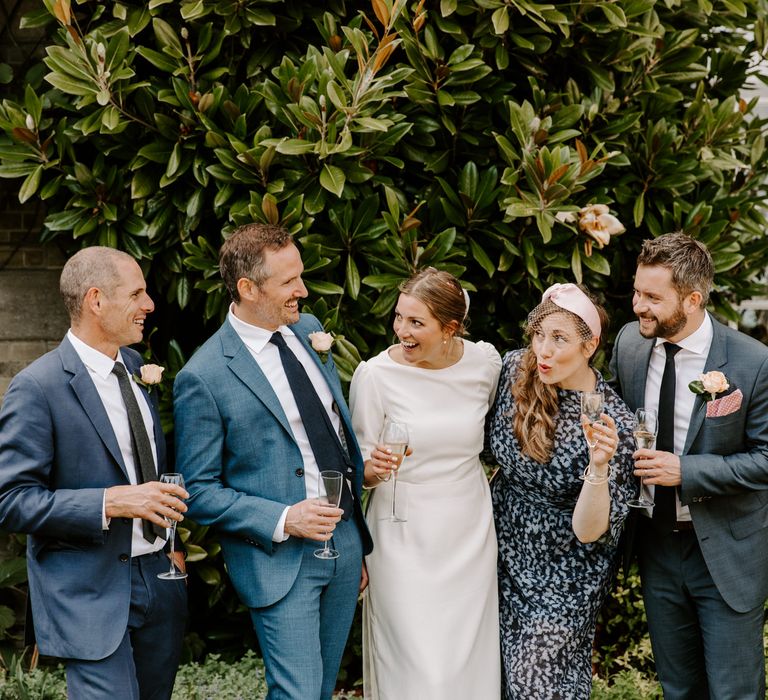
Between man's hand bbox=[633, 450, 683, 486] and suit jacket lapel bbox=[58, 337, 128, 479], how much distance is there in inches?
75.2

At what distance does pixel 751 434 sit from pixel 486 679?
1463 millimetres

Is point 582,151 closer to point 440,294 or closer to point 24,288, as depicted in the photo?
point 440,294

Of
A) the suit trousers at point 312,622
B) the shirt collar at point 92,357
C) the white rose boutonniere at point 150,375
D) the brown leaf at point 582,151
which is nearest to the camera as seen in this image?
the shirt collar at point 92,357

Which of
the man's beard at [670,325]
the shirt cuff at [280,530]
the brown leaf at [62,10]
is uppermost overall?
the brown leaf at [62,10]

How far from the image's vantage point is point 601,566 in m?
3.94

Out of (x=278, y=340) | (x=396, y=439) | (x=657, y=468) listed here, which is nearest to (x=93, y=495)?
(x=278, y=340)

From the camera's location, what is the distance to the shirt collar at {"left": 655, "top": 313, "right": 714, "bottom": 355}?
391 centimetres

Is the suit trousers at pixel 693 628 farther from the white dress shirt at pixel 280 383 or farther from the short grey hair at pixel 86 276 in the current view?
the short grey hair at pixel 86 276

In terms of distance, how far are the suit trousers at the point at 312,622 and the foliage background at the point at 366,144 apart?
131 centimetres

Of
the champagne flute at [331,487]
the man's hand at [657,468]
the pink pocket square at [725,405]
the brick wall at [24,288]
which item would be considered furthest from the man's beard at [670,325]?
the brick wall at [24,288]

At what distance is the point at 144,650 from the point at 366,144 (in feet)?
8.72

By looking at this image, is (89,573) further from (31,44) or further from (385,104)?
(31,44)

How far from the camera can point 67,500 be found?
3.17m

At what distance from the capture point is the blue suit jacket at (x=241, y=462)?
3.60 metres
